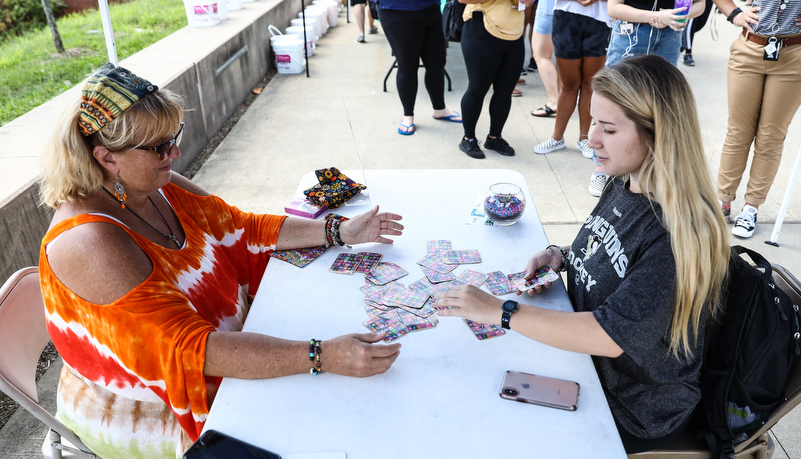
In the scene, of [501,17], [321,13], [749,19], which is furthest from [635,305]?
[321,13]

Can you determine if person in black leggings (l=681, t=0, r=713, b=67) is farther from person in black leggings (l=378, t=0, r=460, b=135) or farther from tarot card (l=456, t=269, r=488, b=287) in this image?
tarot card (l=456, t=269, r=488, b=287)

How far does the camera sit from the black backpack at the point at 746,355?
1.40 meters

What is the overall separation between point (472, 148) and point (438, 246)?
2868 millimetres

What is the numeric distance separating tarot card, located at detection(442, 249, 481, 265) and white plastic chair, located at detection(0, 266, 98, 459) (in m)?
1.22

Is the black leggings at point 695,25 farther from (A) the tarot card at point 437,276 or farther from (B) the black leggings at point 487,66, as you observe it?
(A) the tarot card at point 437,276

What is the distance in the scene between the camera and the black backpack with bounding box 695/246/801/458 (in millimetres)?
1397

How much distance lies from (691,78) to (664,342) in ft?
19.7

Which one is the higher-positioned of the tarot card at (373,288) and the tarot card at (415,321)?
the tarot card at (415,321)

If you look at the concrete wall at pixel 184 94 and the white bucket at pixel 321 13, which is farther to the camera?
the white bucket at pixel 321 13

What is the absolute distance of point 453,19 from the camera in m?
4.64

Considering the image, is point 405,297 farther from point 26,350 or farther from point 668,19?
point 668,19

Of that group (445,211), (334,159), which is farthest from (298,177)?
(445,211)

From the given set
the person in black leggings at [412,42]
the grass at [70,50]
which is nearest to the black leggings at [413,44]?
the person in black leggings at [412,42]

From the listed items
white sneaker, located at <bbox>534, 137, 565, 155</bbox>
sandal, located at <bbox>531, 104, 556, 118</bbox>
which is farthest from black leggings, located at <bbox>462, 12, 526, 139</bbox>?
sandal, located at <bbox>531, 104, 556, 118</bbox>
